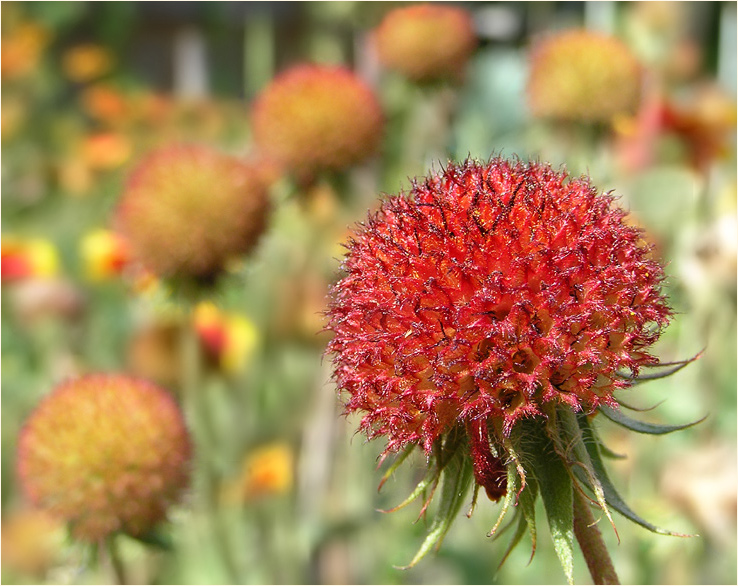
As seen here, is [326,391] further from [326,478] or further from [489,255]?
[489,255]

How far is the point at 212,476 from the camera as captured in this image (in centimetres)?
183

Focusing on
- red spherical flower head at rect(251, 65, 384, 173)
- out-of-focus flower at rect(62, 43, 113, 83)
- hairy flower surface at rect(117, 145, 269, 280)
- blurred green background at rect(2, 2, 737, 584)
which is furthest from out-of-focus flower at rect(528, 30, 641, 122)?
out-of-focus flower at rect(62, 43, 113, 83)

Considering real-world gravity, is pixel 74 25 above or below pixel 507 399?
above

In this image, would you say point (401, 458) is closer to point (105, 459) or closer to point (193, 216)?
point (105, 459)

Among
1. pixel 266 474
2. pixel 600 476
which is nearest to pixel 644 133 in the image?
pixel 266 474

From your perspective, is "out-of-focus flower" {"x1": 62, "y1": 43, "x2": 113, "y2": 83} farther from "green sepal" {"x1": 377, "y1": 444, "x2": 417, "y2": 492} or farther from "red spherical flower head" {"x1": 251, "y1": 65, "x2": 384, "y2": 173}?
"green sepal" {"x1": 377, "y1": 444, "x2": 417, "y2": 492}

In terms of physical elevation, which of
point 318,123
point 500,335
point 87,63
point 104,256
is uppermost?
point 87,63

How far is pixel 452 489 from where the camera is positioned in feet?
2.89

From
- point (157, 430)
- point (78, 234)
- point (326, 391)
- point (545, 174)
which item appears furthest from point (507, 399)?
point (78, 234)

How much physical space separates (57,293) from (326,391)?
97 centimetres

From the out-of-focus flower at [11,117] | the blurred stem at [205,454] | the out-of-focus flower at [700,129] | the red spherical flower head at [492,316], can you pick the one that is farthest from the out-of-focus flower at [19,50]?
the red spherical flower head at [492,316]

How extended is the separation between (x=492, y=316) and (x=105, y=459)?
0.84m

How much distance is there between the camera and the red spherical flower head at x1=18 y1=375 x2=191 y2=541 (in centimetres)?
137

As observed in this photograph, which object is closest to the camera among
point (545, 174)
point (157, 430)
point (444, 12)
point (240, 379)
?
point (545, 174)
